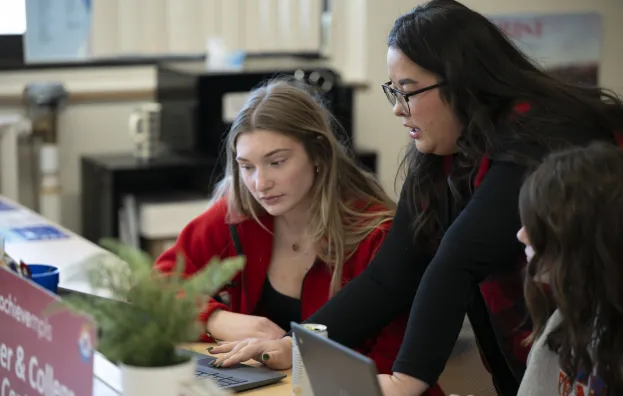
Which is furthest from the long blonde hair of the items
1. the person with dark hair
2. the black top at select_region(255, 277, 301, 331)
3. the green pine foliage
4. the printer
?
the printer

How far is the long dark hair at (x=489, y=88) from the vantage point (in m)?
1.66

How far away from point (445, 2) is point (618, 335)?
66 centimetres

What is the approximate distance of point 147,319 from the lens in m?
1.25

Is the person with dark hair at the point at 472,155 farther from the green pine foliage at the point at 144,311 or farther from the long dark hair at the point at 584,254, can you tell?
the green pine foliage at the point at 144,311

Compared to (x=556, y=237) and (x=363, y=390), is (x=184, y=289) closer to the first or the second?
(x=363, y=390)

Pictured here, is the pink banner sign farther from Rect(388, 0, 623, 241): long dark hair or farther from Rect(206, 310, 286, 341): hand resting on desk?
Rect(388, 0, 623, 241): long dark hair

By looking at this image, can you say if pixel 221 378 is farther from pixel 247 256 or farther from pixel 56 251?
pixel 56 251

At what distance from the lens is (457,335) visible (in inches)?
65.2

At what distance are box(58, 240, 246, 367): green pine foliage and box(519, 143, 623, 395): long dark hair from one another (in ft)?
1.59

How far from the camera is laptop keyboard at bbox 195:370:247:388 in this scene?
1725 millimetres

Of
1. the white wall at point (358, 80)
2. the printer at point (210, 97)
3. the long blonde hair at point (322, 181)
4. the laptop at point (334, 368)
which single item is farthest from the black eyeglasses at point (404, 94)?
the white wall at point (358, 80)

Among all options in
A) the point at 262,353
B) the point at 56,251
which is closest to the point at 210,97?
the point at 56,251

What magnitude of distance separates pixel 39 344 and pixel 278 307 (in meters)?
0.84

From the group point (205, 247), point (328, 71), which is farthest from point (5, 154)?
point (205, 247)
